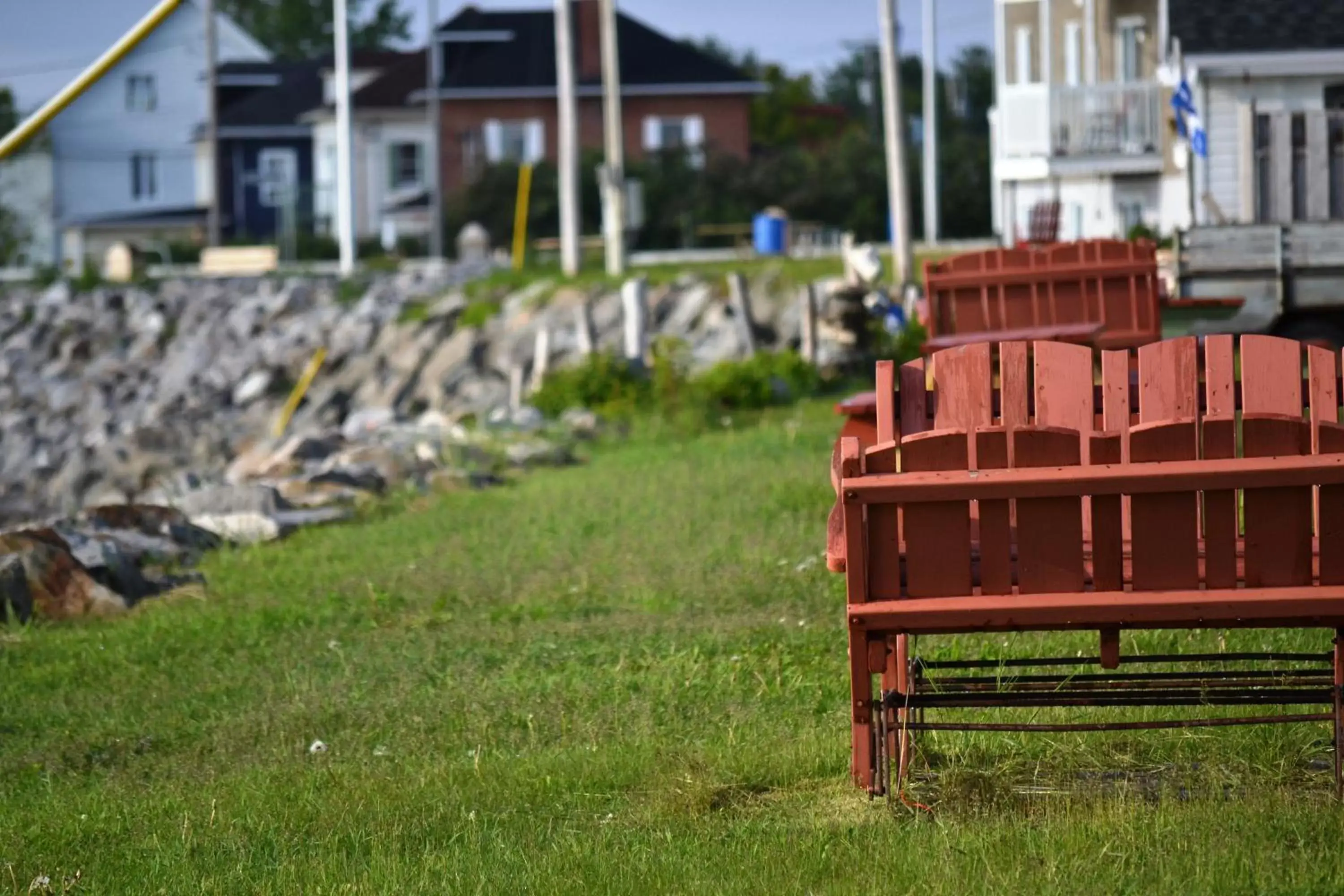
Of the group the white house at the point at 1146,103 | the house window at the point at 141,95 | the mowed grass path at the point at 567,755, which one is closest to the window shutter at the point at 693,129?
the house window at the point at 141,95

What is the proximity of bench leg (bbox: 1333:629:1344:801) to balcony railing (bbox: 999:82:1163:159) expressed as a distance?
29.1 metres

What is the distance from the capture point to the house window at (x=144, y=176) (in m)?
71.2

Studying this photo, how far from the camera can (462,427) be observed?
22594 millimetres

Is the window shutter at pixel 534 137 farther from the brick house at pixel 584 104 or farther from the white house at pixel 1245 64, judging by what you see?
the white house at pixel 1245 64

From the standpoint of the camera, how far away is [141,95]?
71.9 meters

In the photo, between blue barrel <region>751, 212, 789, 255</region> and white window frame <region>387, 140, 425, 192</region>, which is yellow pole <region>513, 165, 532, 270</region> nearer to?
blue barrel <region>751, 212, 789, 255</region>

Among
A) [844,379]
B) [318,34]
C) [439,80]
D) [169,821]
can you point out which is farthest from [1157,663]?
[318,34]

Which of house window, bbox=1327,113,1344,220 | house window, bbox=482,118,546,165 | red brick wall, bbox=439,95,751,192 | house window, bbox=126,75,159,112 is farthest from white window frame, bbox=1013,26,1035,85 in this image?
house window, bbox=126,75,159,112

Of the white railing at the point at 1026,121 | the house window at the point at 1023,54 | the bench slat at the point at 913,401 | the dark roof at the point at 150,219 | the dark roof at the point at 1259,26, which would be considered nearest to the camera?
the bench slat at the point at 913,401

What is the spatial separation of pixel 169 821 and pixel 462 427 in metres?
16.3

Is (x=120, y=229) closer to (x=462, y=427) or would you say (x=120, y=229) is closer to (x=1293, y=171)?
(x=462, y=427)

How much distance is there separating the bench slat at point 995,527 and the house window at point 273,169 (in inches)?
2613

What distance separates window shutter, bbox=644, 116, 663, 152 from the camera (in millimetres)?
64125

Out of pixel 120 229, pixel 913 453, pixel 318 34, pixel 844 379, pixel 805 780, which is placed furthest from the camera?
pixel 318 34
